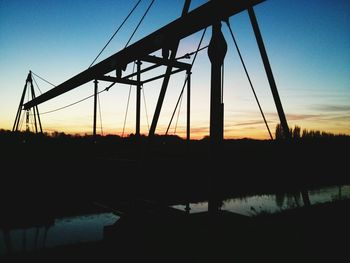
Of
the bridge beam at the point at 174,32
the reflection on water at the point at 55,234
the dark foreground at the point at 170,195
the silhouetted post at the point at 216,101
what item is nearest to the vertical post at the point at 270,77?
the dark foreground at the point at 170,195

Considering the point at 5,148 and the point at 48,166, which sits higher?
the point at 5,148

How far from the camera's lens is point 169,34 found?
504cm

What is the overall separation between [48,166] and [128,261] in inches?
581

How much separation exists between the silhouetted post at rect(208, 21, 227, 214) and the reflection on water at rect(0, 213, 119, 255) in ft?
30.1

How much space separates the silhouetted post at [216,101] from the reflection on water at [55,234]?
9178mm

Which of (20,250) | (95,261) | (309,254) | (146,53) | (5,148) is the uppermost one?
(146,53)

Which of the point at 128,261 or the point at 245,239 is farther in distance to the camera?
the point at 128,261

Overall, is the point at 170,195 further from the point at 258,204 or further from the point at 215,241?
the point at 215,241

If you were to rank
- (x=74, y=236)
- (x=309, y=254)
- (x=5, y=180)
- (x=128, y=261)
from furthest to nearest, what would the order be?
1. (x=5, y=180)
2. (x=74, y=236)
3. (x=128, y=261)
4. (x=309, y=254)

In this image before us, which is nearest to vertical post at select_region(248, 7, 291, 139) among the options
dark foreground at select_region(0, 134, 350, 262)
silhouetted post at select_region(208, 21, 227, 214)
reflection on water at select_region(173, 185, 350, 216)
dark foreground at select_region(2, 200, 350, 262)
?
dark foreground at select_region(0, 134, 350, 262)

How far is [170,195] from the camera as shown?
23.1 m

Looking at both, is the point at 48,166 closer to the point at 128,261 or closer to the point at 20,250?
the point at 20,250

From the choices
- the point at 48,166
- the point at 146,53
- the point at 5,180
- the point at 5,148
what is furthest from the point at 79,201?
the point at 146,53

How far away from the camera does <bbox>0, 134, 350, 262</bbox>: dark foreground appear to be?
388 cm
